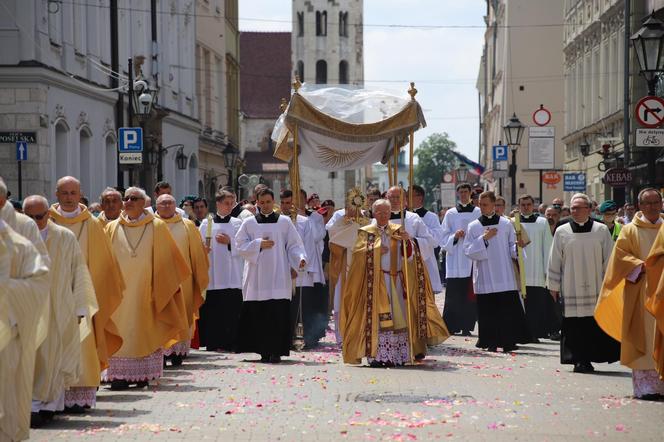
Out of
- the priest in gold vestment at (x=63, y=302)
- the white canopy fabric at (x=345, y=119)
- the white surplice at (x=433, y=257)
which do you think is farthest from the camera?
the white canopy fabric at (x=345, y=119)

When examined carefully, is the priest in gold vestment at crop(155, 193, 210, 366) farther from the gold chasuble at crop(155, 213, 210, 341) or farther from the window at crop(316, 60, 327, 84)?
the window at crop(316, 60, 327, 84)

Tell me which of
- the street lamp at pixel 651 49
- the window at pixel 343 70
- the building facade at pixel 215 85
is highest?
the window at pixel 343 70

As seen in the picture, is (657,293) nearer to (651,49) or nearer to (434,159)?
(651,49)

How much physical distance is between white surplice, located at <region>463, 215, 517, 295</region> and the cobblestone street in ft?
6.74

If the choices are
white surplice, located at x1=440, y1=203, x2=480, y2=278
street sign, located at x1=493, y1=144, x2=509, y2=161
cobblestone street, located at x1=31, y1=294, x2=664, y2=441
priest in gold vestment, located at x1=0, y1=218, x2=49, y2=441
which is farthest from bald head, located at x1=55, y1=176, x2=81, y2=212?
street sign, located at x1=493, y1=144, x2=509, y2=161

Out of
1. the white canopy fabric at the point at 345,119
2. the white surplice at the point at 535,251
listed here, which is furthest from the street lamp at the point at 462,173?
Result: the white canopy fabric at the point at 345,119

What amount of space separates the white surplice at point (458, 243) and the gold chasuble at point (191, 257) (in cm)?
539

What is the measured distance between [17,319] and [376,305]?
7101mm

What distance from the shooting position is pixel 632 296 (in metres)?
12.3

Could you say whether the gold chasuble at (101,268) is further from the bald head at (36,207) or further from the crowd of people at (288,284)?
the bald head at (36,207)

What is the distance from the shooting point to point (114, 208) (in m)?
13.7

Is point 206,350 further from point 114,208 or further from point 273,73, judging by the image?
point 273,73

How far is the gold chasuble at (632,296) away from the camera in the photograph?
12.1 m

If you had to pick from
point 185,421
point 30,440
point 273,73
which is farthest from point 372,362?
point 273,73
